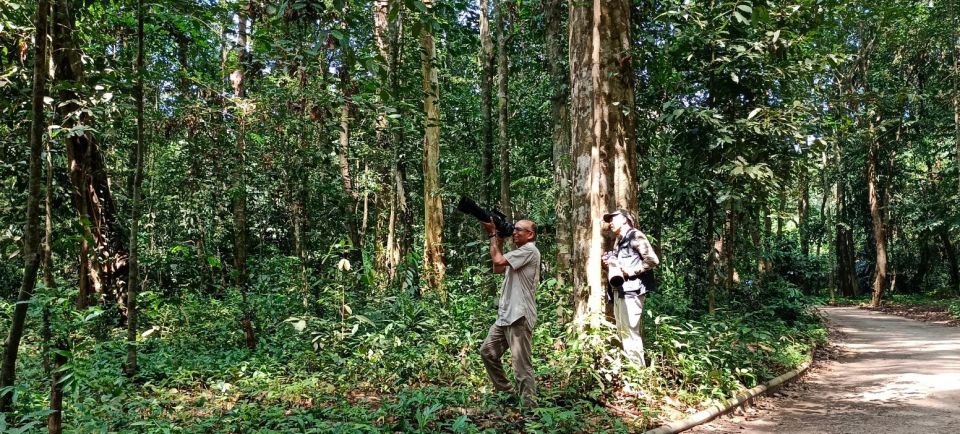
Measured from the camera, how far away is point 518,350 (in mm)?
5188

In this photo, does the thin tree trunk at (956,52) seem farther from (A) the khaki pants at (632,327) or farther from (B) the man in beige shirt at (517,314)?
(B) the man in beige shirt at (517,314)

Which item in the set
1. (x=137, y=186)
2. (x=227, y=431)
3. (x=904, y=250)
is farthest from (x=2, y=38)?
(x=904, y=250)

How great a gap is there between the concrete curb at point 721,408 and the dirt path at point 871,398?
8 cm

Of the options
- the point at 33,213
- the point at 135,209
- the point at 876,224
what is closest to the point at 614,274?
the point at 33,213

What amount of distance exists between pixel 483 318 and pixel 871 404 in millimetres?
4659

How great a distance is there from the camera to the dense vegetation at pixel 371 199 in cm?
491

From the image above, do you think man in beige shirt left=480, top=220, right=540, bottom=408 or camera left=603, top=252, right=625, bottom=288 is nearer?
man in beige shirt left=480, top=220, right=540, bottom=408

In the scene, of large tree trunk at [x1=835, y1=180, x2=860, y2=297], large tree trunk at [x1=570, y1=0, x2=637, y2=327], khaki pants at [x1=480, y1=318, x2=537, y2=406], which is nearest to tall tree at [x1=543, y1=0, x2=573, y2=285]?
large tree trunk at [x1=570, y1=0, x2=637, y2=327]

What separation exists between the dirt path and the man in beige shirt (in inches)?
70.2

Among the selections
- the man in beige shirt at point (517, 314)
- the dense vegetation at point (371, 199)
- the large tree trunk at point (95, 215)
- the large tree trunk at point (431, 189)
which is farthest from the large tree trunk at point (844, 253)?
the large tree trunk at point (95, 215)

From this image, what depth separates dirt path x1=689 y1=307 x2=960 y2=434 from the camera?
558 centimetres

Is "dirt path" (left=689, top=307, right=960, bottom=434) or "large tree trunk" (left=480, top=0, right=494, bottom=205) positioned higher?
"large tree trunk" (left=480, top=0, right=494, bottom=205)

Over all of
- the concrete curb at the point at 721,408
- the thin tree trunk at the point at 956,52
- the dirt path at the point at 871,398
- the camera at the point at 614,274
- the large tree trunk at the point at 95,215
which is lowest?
the dirt path at the point at 871,398

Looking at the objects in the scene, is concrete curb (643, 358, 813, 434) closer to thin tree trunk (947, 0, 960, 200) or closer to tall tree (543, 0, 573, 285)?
tall tree (543, 0, 573, 285)
